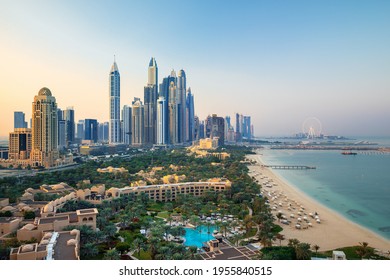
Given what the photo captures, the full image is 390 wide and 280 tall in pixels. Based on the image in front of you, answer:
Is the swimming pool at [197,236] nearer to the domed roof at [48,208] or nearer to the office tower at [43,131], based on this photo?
the domed roof at [48,208]

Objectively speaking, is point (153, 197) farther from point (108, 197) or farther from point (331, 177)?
point (331, 177)

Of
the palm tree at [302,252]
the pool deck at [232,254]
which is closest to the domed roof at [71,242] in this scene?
the pool deck at [232,254]

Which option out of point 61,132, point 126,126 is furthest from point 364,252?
point 126,126

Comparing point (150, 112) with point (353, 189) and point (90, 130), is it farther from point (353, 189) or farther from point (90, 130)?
point (353, 189)

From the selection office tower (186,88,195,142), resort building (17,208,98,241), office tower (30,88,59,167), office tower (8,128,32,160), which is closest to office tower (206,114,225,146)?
office tower (186,88,195,142)

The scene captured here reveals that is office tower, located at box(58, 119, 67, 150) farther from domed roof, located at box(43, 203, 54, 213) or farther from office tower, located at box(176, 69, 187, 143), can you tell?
domed roof, located at box(43, 203, 54, 213)
